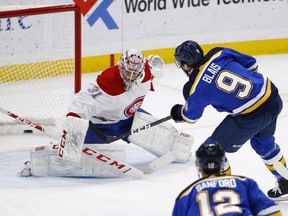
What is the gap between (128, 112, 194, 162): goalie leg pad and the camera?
5.35 m

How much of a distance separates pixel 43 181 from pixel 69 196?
0.33m

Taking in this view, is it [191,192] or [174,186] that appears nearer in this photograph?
[191,192]

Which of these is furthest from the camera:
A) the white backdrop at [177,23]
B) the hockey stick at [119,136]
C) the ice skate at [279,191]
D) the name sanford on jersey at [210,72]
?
the white backdrop at [177,23]

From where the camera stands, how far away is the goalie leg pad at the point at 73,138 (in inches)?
190

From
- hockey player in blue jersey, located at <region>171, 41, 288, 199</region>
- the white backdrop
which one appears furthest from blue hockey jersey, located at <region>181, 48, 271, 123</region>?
the white backdrop

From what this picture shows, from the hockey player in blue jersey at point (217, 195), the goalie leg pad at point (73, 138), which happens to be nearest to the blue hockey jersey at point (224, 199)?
the hockey player in blue jersey at point (217, 195)

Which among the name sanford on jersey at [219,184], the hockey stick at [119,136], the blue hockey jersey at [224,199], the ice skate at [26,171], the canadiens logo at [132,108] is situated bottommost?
the ice skate at [26,171]

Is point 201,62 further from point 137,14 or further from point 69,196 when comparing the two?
point 137,14

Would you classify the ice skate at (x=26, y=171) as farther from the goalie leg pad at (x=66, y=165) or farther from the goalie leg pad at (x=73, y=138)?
the goalie leg pad at (x=73, y=138)

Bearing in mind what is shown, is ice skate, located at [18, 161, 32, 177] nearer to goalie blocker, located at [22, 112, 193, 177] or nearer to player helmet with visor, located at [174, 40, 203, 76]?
goalie blocker, located at [22, 112, 193, 177]

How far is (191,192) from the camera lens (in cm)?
308

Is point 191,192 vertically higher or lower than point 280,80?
higher

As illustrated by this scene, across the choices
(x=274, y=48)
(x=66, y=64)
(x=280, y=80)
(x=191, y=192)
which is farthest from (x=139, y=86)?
(x=274, y=48)

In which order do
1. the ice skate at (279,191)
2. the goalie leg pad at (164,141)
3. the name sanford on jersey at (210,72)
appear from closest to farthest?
the name sanford on jersey at (210,72), the ice skate at (279,191), the goalie leg pad at (164,141)
